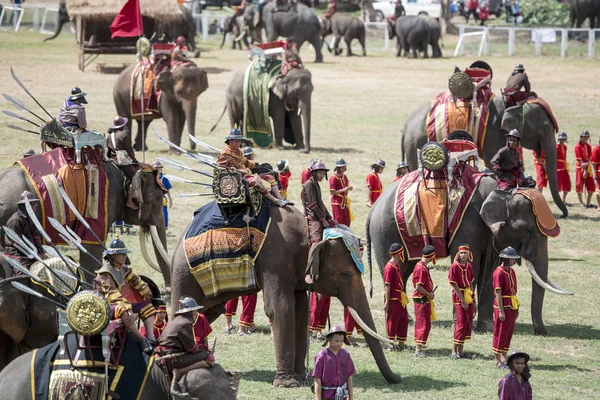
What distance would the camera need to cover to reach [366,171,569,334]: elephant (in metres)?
14.5

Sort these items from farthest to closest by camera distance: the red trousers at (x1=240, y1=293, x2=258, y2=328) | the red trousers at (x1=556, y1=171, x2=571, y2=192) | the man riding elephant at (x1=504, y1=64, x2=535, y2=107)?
the red trousers at (x1=556, y1=171, x2=571, y2=192) → the man riding elephant at (x1=504, y1=64, x2=535, y2=107) → the red trousers at (x1=240, y1=293, x2=258, y2=328)

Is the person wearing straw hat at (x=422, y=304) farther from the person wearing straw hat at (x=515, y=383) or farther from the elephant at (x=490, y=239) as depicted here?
the person wearing straw hat at (x=515, y=383)

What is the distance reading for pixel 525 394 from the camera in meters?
10.0

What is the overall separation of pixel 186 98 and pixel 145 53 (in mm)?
1312

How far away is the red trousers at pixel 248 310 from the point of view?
13742 mm

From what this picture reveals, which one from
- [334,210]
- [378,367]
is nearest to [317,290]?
[378,367]

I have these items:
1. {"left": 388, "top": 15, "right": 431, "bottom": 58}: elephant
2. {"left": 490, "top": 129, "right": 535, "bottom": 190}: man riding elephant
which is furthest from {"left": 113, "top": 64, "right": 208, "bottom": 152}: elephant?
{"left": 388, "top": 15, "right": 431, "bottom": 58}: elephant

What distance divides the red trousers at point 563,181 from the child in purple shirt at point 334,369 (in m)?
12.9

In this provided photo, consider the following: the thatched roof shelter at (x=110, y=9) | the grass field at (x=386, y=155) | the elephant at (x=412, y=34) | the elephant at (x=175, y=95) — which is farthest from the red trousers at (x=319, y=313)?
the elephant at (x=412, y=34)

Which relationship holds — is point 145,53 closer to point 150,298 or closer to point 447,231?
point 447,231

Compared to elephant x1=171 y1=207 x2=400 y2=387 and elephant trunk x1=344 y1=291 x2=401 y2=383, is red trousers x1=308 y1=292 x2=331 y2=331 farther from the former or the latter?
elephant trunk x1=344 y1=291 x2=401 y2=383

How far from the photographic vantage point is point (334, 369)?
1015cm

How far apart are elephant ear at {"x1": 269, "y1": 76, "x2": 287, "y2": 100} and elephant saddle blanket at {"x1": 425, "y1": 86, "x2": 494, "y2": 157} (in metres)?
5.27

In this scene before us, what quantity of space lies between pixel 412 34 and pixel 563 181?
2044 cm
